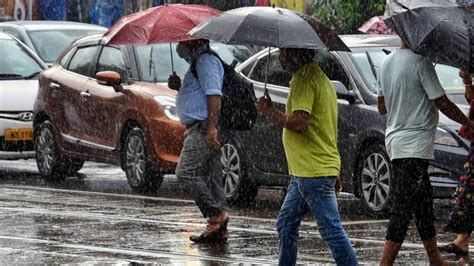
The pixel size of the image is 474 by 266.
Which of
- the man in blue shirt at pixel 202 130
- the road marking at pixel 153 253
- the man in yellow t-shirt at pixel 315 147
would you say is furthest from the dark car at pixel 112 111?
the man in yellow t-shirt at pixel 315 147

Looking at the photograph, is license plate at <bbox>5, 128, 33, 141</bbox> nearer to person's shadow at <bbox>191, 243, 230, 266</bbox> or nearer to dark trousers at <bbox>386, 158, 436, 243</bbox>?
person's shadow at <bbox>191, 243, 230, 266</bbox>

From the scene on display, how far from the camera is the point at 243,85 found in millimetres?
→ 11109

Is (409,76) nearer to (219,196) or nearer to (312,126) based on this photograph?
(312,126)

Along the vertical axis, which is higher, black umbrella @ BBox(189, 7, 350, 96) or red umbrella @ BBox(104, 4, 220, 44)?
black umbrella @ BBox(189, 7, 350, 96)

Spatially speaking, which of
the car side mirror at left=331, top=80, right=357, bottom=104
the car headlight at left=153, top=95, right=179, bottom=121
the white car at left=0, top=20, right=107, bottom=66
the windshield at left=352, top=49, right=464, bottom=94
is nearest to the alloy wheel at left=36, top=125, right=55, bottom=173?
the car headlight at left=153, top=95, right=179, bottom=121

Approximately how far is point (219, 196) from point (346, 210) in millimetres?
2772

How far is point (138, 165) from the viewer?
51.1ft

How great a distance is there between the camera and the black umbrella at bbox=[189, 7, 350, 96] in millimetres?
8664

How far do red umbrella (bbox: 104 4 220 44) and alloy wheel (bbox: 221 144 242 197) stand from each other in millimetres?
2549

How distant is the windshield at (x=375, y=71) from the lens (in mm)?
13453

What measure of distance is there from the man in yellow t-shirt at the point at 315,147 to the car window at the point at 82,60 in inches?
334

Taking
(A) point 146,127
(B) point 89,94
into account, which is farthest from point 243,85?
(B) point 89,94

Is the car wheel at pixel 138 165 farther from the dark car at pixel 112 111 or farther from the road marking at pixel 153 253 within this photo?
the road marking at pixel 153 253

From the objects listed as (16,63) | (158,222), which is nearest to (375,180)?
(158,222)
